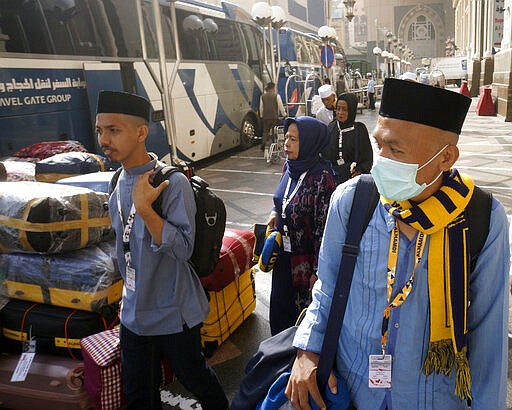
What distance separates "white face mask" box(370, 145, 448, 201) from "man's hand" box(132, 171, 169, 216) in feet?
3.52

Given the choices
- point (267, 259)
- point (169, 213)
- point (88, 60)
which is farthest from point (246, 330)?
point (88, 60)

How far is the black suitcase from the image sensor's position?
115 inches

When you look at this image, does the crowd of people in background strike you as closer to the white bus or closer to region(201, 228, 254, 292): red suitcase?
region(201, 228, 254, 292): red suitcase

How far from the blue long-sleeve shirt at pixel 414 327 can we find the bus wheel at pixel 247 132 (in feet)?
41.1

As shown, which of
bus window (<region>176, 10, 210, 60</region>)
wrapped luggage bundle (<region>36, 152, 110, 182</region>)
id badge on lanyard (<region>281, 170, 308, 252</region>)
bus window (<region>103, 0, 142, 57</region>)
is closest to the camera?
id badge on lanyard (<region>281, 170, 308, 252</region>)

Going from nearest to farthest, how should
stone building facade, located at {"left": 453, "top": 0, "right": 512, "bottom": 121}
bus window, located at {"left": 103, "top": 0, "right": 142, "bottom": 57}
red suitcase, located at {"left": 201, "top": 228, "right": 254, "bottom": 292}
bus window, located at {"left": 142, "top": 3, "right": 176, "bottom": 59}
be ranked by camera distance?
red suitcase, located at {"left": 201, "top": 228, "right": 254, "bottom": 292}
bus window, located at {"left": 103, "top": 0, "right": 142, "bottom": 57}
bus window, located at {"left": 142, "top": 3, "right": 176, "bottom": 59}
stone building facade, located at {"left": 453, "top": 0, "right": 512, "bottom": 121}

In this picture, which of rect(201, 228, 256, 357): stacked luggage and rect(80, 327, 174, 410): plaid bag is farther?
rect(201, 228, 256, 357): stacked luggage

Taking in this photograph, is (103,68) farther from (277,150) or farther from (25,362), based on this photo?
(25,362)

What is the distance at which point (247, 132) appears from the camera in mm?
14328

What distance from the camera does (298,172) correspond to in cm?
305

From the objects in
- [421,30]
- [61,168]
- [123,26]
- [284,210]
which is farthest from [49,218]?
[421,30]

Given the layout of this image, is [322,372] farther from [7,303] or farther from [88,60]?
[88,60]

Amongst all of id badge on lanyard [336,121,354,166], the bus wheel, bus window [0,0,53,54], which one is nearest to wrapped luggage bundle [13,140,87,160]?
bus window [0,0,53,54]

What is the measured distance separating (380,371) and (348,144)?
3.83 m
